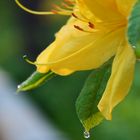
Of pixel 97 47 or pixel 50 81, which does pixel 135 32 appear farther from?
pixel 50 81

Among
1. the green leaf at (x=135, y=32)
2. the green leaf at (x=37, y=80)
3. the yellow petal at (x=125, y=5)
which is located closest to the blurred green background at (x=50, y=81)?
the green leaf at (x=37, y=80)

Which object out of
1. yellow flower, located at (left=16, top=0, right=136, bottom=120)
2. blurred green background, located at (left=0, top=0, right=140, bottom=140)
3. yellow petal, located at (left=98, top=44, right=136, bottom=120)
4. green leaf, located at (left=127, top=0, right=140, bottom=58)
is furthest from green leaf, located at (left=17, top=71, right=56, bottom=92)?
blurred green background, located at (left=0, top=0, right=140, bottom=140)

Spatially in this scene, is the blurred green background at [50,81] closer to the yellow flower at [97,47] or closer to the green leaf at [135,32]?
the yellow flower at [97,47]

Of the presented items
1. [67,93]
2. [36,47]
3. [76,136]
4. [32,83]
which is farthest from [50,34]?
[32,83]

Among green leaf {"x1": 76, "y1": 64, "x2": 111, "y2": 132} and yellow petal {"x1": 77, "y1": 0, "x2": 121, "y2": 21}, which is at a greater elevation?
yellow petal {"x1": 77, "y1": 0, "x2": 121, "y2": 21}

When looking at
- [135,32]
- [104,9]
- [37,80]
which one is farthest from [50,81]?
[135,32]

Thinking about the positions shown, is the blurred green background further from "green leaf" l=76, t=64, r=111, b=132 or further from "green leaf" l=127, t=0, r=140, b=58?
"green leaf" l=127, t=0, r=140, b=58
